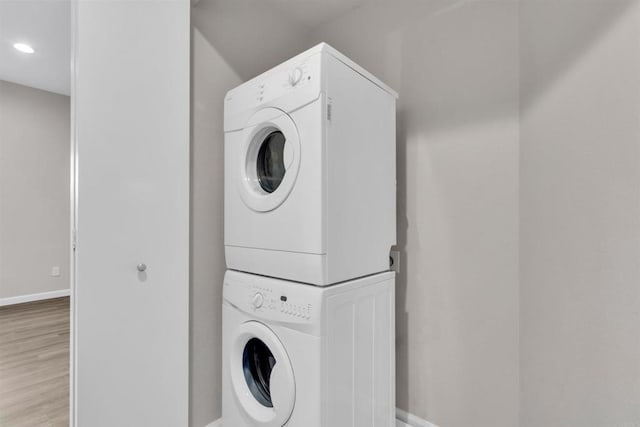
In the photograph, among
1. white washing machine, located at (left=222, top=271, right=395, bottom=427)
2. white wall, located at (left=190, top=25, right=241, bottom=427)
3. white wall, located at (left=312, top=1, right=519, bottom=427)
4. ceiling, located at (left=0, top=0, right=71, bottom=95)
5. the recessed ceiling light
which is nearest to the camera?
white washing machine, located at (left=222, top=271, right=395, bottom=427)

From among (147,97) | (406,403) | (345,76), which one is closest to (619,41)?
(345,76)

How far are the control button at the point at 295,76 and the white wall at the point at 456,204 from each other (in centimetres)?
75

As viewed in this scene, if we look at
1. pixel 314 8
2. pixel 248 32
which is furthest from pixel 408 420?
pixel 314 8

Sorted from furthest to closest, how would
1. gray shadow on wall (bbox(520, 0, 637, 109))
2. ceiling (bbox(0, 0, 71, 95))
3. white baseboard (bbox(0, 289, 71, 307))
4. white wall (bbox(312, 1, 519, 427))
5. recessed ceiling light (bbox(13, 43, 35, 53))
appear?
white baseboard (bbox(0, 289, 71, 307)) < recessed ceiling light (bbox(13, 43, 35, 53)) < ceiling (bbox(0, 0, 71, 95)) < white wall (bbox(312, 1, 519, 427)) < gray shadow on wall (bbox(520, 0, 637, 109))

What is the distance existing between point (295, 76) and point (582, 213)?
1.05 meters

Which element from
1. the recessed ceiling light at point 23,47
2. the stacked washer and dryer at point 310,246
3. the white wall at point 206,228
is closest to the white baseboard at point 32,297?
the recessed ceiling light at point 23,47

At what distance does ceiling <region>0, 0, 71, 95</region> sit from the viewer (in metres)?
2.13

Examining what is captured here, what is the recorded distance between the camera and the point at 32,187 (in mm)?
3133

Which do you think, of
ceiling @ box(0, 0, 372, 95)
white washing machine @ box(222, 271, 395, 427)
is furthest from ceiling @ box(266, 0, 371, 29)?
white washing machine @ box(222, 271, 395, 427)

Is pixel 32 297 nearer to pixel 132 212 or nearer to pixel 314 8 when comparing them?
pixel 132 212

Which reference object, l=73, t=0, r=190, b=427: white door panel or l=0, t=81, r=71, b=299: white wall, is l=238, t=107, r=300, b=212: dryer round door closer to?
l=73, t=0, r=190, b=427: white door panel

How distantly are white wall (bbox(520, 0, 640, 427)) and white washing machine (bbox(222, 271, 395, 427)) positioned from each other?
0.60 meters

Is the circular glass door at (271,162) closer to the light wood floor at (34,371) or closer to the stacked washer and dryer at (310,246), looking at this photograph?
the stacked washer and dryer at (310,246)

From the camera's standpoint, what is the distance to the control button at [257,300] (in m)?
1.34
